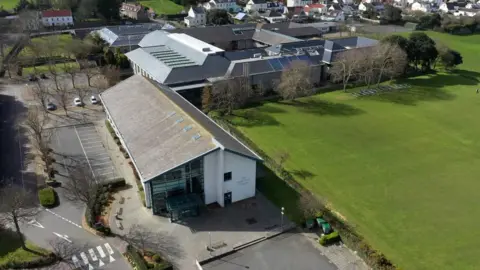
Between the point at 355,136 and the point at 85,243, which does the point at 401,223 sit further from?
the point at 85,243

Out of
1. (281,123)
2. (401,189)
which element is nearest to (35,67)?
(281,123)

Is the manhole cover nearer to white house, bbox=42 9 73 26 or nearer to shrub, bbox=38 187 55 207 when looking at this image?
shrub, bbox=38 187 55 207

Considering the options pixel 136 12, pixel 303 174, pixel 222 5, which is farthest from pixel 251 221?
pixel 222 5

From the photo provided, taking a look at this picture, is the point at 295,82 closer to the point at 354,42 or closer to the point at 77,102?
the point at 354,42

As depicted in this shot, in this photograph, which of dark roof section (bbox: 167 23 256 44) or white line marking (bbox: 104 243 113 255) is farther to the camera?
dark roof section (bbox: 167 23 256 44)

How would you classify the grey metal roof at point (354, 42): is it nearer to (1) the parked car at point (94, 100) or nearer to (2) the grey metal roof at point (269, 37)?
(2) the grey metal roof at point (269, 37)

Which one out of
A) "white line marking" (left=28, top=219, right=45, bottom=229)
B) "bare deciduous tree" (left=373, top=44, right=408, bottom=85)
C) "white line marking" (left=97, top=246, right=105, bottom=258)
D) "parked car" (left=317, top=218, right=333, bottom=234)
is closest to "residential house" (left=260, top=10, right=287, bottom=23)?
"bare deciduous tree" (left=373, top=44, right=408, bottom=85)

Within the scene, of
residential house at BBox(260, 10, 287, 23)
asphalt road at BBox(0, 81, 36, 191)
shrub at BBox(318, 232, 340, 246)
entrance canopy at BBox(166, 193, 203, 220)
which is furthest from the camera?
residential house at BBox(260, 10, 287, 23)
